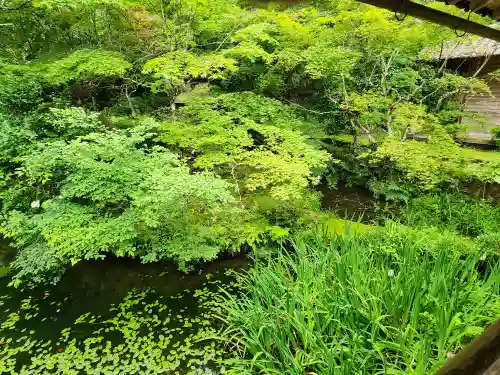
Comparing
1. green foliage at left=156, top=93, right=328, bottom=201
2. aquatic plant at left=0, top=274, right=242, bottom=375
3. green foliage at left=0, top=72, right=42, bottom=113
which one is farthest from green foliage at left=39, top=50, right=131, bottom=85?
aquatic plant at left=0, top=274, right=242, bottom=375

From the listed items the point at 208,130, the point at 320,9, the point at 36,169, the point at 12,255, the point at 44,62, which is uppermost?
the point at 320,9

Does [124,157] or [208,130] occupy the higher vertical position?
[208,130]

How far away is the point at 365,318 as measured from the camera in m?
3.08

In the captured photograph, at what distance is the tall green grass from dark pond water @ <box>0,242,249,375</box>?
727mm

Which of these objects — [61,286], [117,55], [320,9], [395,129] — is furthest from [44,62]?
[395,129]

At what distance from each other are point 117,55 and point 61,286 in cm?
429

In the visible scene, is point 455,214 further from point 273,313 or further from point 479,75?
A: point 479,75

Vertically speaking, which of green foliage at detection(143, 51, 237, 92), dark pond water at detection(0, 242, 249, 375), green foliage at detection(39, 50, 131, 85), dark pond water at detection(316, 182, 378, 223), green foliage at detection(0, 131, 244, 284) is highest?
green foliage at detection(143, 51, 237, 92)

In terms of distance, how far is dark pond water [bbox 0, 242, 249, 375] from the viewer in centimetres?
369

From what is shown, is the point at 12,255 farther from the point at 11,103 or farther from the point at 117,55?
the point at 117,55

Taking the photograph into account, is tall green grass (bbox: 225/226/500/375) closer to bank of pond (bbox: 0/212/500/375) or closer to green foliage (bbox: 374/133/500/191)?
bank of pond (bbox: 0/212/500/375)

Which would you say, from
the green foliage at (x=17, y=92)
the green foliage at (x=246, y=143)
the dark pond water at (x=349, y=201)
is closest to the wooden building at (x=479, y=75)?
the dark pond water at (x=349, y=201)

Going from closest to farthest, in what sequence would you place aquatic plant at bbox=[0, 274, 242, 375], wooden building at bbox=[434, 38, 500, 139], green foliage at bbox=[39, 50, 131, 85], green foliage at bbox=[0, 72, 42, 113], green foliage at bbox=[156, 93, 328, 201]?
aquatic plant at bbox=[0, 274, 242, 375] → green foliage at bbox=[156, 93, 328, 201] → green foliage at bbox=[39, 50, 131, 85] → green foliage at bbox=[0, 72, 42, 113] → wooden building at bbox=[434, 38, 500, 139]

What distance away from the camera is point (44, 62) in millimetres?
6500
